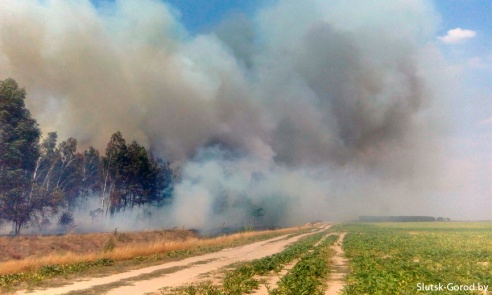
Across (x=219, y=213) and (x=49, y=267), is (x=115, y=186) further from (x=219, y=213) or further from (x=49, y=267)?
(x=49, y=267)

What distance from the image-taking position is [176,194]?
84.6 meters

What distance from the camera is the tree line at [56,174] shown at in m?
42.1

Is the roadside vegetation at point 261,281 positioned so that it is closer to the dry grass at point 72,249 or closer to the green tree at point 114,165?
the dry grass at point 72,249

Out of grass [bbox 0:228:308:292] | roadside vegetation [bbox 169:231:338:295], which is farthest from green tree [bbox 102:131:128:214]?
roadside vegetation [bbox 169:231:338:295]

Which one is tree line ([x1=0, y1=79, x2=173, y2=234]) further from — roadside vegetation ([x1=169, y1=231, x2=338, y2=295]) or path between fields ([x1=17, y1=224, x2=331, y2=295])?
roadside vegetation ([x1=169, y1=231, x2=338, y2=295])

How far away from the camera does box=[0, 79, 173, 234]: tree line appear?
42.1 m

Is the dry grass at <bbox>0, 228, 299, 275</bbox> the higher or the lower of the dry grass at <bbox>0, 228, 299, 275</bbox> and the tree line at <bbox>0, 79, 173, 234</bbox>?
the lower

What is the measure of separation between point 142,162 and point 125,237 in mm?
27562

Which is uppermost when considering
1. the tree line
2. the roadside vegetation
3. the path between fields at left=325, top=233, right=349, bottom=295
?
the tree line

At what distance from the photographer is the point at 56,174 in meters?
68.9

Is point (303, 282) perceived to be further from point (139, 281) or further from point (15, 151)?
point (15, 151)

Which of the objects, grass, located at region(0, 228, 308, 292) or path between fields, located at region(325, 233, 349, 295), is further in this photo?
grass, located at region(0, 228, 308, 292)

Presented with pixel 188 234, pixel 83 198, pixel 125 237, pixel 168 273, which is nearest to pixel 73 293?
pixel 168 273

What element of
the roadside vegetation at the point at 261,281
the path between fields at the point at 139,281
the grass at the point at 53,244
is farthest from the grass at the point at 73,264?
the roadside vegetation at the point at 261,281
